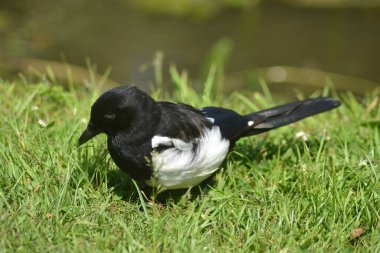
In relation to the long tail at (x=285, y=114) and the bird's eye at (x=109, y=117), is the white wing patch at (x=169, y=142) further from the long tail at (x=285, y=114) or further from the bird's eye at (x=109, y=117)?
the long tail at (x=285, y=114)

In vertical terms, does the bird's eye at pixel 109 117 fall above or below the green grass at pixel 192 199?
above

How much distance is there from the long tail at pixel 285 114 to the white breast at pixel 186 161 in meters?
0.37

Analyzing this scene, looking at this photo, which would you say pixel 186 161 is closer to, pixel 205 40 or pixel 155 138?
pixel 155 138

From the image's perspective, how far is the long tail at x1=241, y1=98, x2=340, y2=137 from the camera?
3.85m

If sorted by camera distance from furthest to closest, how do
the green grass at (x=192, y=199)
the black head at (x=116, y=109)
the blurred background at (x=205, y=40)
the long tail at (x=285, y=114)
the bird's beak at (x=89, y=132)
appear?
the blurred background at (x=205, y=40), the long tail at (x=285, y=114), the bird's beak at (x=89, y=132), the black head at (x=116, y=109), the green grass at (x=192, y=199)

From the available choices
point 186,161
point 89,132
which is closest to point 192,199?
point 186,161

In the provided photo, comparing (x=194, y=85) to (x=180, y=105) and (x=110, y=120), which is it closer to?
(x=180, y=105)

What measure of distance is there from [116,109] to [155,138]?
Answer: 0.80ft

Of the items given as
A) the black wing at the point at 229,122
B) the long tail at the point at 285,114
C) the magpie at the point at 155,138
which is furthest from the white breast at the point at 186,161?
the long tail at the point at 285,114

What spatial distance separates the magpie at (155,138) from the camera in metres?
3.23

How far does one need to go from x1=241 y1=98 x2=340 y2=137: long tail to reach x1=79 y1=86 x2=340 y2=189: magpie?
1.09ft

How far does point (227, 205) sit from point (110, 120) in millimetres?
713

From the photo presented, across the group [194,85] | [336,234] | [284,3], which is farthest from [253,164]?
[284,3]


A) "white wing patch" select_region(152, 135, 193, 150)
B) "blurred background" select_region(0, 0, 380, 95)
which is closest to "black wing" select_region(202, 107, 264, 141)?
"white wing patch" select_region(152, 135, 193, 150)
